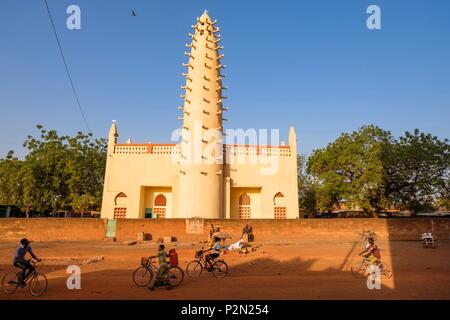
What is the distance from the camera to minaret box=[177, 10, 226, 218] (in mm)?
26875

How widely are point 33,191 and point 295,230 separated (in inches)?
911

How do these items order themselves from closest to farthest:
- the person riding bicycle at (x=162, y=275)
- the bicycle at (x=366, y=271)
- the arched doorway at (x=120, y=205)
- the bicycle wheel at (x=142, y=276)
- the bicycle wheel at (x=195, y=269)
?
the person riding bicycle at (x=162, y=275) → the bicycle wheel at (x=142, y=276) → the bicycle at (x=366, y=271) → the bicycle wheel at (x=195, y=269) → the arched doorway at (x=120, y=205)

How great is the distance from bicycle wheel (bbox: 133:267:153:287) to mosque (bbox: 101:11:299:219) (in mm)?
17064

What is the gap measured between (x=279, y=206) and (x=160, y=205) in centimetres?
1032

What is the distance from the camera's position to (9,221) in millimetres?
22203

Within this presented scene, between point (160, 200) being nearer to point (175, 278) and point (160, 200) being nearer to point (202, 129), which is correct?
point (202, 129)

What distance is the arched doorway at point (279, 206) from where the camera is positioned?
29.2 m

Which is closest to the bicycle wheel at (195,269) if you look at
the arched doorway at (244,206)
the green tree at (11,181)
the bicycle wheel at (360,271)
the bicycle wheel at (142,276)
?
the bicycle wheel at (142,276)

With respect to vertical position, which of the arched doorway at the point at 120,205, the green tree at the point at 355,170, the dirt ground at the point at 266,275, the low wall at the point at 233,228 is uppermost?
the green tree at the point at 355,170

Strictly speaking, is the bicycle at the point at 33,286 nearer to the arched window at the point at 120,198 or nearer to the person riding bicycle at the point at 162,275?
the person riding bicycle at the point at 162,275

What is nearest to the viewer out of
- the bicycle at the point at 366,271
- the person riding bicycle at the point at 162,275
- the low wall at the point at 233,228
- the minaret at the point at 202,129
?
the person riding bicycle at the point at 162,275

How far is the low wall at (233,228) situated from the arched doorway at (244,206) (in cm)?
763

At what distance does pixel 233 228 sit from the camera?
22.2 m
